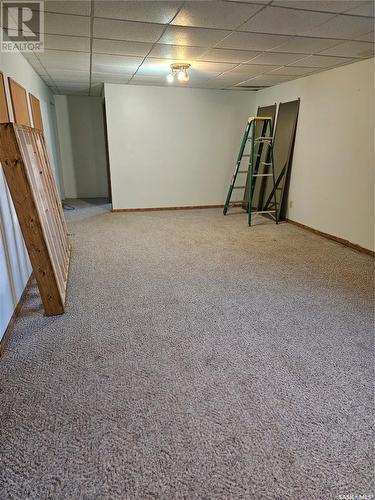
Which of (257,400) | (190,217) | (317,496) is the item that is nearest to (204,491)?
(317,496)

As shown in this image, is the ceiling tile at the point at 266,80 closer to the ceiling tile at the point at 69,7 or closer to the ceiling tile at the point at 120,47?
the ceiling tile at the point at 120,47

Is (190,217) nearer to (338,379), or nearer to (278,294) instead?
(278,294)

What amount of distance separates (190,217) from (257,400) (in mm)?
4206

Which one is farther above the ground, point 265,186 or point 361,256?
point 265,186

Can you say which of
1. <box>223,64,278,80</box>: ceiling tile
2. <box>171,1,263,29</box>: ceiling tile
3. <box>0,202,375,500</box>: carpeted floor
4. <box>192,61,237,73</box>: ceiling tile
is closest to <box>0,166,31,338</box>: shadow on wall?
<box>0,202,375,500</box>: carpeted floor

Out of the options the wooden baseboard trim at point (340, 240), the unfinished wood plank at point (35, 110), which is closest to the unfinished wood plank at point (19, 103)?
the unfinished wood plank at point (35, 110)

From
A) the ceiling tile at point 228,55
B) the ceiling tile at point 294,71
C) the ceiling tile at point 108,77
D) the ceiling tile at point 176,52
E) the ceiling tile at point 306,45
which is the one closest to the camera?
the ceiling tile at point 306,45

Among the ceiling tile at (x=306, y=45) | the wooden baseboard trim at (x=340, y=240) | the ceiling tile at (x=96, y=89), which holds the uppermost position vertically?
the ceiling tile at (x=96, y=89)

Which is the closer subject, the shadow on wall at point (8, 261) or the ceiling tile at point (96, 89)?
the shadow on wall at point (8, 261)

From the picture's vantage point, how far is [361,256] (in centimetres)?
374

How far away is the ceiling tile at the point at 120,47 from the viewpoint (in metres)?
2.92

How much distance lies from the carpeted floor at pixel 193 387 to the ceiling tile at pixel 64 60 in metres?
2.28

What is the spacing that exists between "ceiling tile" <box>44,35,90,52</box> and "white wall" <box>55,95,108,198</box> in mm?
4202

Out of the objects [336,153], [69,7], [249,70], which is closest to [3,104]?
[69,7]
